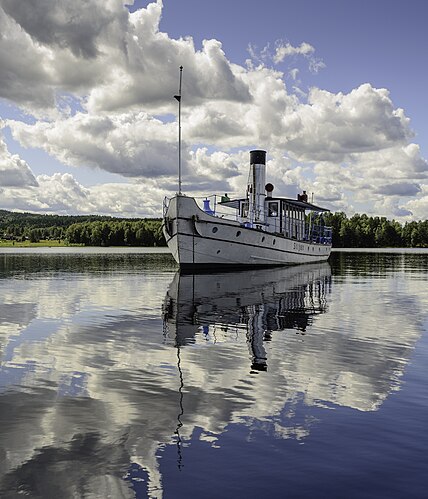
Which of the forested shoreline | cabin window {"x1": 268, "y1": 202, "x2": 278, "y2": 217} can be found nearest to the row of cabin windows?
cabin window {"x1": 268, "y1": 202, "x2": 278, "y2": 217}

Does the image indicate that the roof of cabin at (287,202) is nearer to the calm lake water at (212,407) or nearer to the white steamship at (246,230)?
the white steamship at (246,230)

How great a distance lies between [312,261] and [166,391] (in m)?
52.1

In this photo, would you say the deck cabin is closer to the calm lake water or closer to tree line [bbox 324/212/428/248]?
the calm lake water

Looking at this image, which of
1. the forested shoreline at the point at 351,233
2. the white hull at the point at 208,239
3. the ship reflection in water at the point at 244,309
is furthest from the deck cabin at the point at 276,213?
the forested shoreline at the point at 351,233

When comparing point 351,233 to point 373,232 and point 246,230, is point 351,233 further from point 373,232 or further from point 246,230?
point 246,230

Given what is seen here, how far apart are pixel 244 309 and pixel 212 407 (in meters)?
12.1

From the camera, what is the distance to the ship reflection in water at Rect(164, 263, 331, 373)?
48.2 ft

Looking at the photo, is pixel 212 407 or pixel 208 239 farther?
pixel 208 239

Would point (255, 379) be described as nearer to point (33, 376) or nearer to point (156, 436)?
point (156, 436)

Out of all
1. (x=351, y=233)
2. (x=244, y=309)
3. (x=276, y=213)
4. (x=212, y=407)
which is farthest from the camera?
(x=351, y=233)

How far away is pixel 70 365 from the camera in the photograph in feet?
35.4

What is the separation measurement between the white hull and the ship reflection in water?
7062mm

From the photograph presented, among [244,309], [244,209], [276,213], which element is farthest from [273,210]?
[244,309]

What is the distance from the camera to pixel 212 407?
26.4ft
